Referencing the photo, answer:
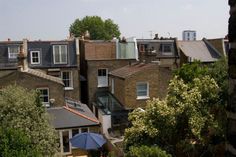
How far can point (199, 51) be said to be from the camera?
133 feet

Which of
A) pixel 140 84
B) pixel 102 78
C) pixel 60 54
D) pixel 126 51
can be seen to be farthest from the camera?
pixel 126 51

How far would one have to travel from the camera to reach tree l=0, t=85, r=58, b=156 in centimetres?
1833

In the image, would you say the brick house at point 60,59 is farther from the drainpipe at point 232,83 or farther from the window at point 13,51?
the drainpipe at point 232,83

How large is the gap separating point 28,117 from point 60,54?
613 inches

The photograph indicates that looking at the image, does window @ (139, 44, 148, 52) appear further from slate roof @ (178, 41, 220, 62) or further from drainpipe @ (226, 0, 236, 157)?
drainpipe @ (226, 0, 236, 157)

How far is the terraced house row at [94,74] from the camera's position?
82.0 feet

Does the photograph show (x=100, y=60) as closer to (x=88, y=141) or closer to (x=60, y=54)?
(x=60, y=54)

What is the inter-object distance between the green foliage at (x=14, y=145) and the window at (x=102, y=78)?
17.4 meters

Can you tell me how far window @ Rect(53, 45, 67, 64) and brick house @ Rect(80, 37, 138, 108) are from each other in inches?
77.7

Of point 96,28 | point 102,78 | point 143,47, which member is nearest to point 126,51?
point 143,47

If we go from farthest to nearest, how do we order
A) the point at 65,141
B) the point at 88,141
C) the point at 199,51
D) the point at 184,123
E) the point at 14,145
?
the point at 199,51, the point at 65,141, the point at 88,141, the point at 184,123, the point at 14,145

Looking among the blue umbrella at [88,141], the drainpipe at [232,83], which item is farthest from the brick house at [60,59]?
the drainpipe at [232,83]

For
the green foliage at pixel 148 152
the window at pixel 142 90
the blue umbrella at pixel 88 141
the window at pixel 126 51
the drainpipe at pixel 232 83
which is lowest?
the blue umbrella at pixel 88 141

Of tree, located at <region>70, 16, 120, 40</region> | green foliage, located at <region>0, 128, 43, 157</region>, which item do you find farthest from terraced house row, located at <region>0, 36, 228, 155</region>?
tree, located at <region>70, 16, 120, 40</region>
